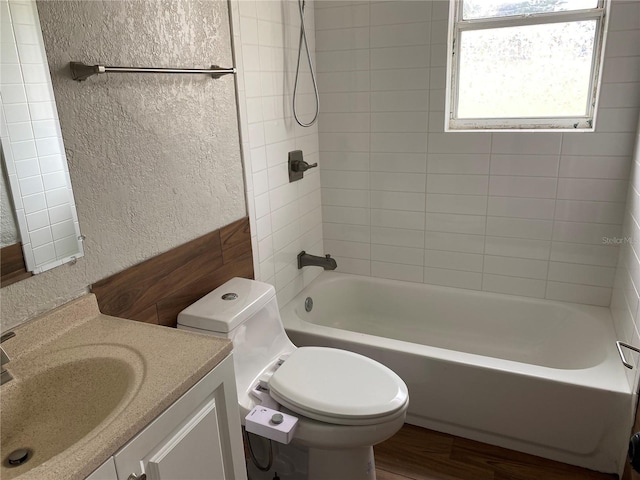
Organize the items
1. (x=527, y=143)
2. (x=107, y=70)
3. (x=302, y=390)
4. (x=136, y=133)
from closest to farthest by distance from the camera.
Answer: (x=107, y=70) → (x=136, y=133) → (x=302, y=390) → (x=527, y=143)

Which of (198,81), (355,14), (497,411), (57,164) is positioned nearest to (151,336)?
(57,164)

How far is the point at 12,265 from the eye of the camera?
1.13m

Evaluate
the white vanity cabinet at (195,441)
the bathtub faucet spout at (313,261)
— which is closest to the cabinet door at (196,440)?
the white vanity cabinet at (195,441)

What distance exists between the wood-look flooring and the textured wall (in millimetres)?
1205

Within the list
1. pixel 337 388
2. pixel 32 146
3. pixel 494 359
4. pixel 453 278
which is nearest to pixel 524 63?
pixel 453 278

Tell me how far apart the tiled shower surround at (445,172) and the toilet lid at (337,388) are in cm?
108

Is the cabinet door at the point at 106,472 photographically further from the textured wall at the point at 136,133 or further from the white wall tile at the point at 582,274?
the white wall tile at the point at 582,274

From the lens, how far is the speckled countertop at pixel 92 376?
952 millimetres

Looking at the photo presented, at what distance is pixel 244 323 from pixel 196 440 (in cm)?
60

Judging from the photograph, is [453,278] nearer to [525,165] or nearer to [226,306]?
[525,165]

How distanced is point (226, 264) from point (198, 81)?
0.69 meters

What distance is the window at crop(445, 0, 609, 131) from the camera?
Answer: 219 centimetres

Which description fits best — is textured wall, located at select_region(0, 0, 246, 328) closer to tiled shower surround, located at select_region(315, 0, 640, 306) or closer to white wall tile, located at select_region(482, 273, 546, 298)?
tiled shower surround, located at select_region(315, 0, 640, 306)

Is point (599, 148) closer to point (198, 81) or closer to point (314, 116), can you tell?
point (314, 116)
